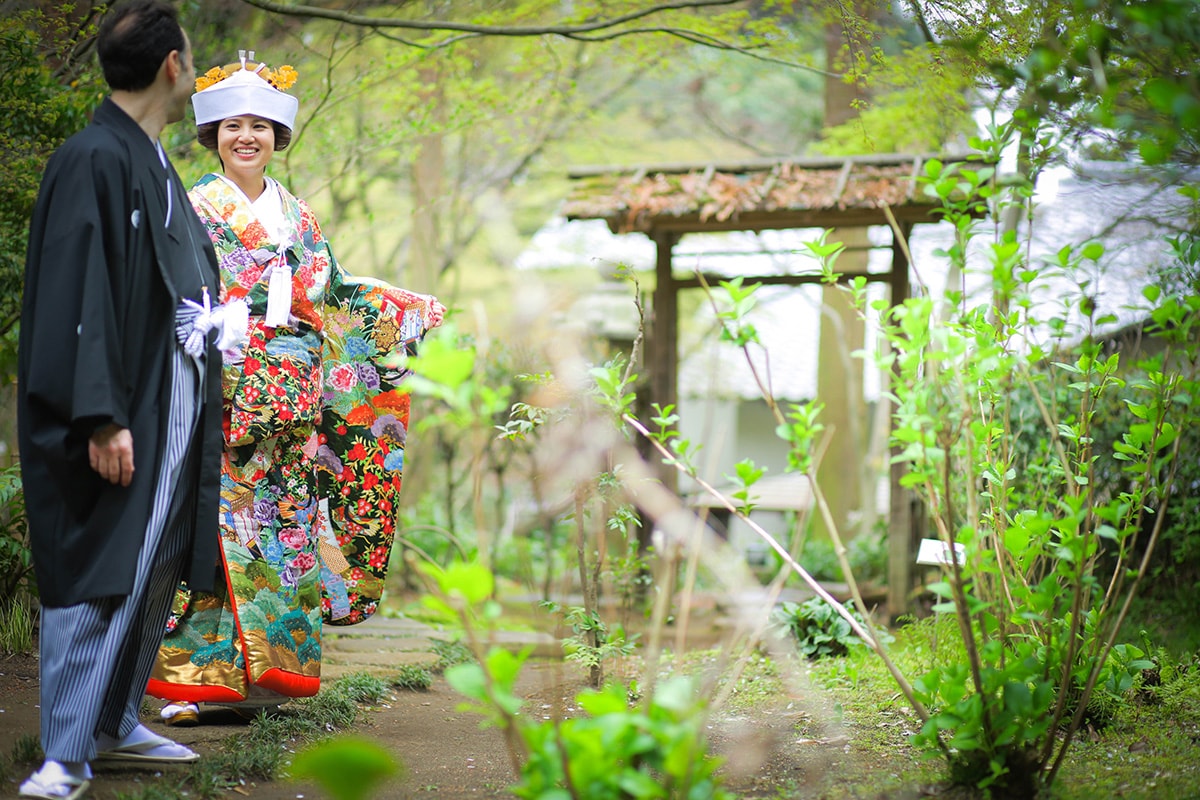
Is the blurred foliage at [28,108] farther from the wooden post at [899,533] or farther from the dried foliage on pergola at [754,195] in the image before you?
the wooden post at [899,533]

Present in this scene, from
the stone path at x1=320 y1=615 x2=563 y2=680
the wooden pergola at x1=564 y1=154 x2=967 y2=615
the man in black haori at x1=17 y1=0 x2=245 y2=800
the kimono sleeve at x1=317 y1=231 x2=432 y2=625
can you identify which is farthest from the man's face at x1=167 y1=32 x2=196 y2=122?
the wooden pergola at x1=564 y1=154 x2=967 y2=615

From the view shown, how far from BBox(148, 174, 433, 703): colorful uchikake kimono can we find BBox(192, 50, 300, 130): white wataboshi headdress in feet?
0.66

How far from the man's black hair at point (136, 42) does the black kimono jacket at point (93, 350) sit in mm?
80

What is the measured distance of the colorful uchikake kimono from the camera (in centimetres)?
301

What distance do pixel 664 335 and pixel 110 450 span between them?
4.61 meters

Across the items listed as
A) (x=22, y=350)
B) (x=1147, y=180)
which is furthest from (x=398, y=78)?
(x=22, y=350)

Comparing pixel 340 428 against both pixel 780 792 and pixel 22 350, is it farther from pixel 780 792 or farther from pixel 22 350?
pixel 780 792

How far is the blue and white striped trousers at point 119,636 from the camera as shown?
7.23ft

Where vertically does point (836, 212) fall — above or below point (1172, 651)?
above

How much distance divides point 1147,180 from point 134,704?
5446 millimetres

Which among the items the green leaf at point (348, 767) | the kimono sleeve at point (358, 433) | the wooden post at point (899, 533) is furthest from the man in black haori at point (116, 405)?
the wooden post at point (899, 533)

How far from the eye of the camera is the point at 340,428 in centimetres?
358

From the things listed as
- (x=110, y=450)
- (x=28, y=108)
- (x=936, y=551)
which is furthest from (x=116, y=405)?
(x=28, y=108)

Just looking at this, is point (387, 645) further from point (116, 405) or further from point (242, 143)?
point (116, 405)
